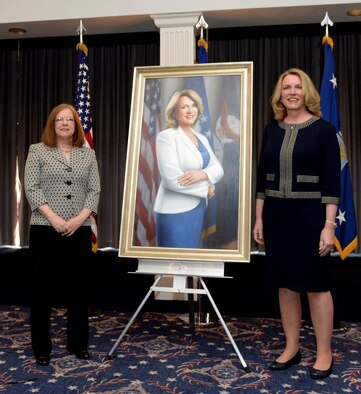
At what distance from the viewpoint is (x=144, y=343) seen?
3299mm

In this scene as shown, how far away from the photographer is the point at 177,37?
4.74 meters

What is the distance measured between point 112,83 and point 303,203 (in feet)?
16.9

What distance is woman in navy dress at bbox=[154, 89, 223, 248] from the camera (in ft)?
9.67

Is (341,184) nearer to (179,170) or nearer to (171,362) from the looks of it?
(179,170)

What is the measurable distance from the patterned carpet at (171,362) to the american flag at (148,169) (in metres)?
0.74

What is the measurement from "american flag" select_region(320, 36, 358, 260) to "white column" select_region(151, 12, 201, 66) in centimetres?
126

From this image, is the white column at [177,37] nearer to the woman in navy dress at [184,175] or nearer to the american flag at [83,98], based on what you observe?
the american flag at [83,98]

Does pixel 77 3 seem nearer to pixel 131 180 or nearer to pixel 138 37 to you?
pixel 138 37

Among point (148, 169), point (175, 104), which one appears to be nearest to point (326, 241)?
point (148, 169)

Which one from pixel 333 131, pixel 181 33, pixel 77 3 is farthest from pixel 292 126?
pixel 77 3

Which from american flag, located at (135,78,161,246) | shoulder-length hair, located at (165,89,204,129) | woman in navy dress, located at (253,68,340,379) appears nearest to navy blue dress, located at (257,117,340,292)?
woman in navy dress, located at (253,68,340,379)

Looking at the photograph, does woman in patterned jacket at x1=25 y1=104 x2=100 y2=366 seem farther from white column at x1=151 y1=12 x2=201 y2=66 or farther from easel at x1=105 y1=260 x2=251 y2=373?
white column at x1=151 y1=12 x2=201 y2=66

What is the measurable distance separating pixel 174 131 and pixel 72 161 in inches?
26.1

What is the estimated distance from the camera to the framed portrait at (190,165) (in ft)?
9.52
